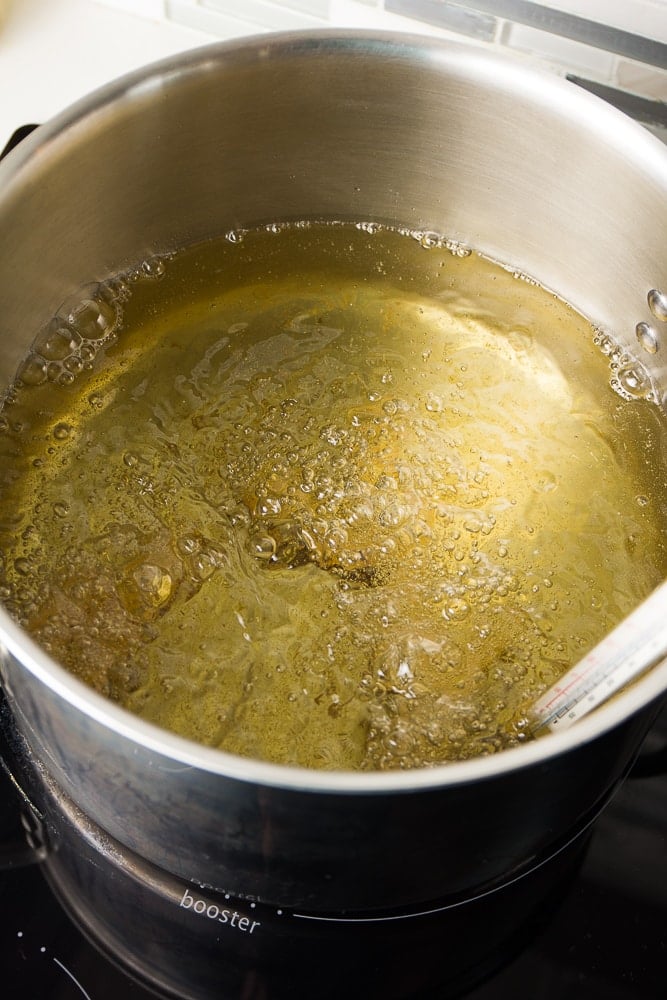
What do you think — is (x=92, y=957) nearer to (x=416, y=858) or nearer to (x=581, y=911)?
(x=416, y=858)

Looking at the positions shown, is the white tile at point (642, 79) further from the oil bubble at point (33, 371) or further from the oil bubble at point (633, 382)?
the oil bubble at point (33, 371)

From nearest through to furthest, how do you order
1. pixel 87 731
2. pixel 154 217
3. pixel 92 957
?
pixel 87 731, pixel 92 957, pixel 154 217

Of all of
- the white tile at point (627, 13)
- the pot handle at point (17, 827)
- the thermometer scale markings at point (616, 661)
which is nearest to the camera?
the thermometer scale markings at point (616, 661)

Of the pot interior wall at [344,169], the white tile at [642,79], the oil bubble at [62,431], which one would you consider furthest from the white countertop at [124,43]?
the oil bubble at [62,431]

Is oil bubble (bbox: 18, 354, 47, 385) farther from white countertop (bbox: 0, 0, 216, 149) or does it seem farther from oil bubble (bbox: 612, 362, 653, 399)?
oil bubble (bbox: 612, 362, 653, 399)

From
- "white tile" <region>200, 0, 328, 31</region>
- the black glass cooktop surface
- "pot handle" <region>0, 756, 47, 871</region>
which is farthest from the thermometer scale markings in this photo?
"white tile" <region>200, 0, 328, 31</region>

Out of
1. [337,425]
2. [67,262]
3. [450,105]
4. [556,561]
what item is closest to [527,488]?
[556,561]

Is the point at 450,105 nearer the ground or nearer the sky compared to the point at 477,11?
nearer the ground

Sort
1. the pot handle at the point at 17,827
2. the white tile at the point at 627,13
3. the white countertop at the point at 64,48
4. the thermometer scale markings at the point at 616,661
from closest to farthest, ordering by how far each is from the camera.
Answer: the thermometer scale markings at the point at 616,661, the pot handle at the point at 17,827, the white tile at the point at 627,13, the white countertop at the point at 64,48
